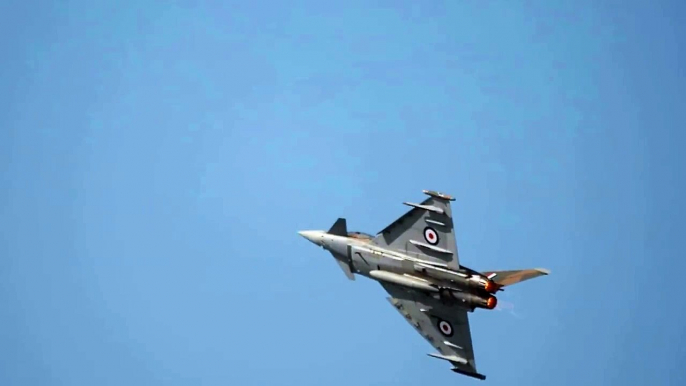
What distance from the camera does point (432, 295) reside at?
47.8 meters

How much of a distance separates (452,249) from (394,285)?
11.4 ft

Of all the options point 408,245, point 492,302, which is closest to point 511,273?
point 492,302

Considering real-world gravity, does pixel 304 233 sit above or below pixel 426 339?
above

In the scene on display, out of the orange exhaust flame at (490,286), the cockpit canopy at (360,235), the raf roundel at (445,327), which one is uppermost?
the cockpit canopy at (360,235)

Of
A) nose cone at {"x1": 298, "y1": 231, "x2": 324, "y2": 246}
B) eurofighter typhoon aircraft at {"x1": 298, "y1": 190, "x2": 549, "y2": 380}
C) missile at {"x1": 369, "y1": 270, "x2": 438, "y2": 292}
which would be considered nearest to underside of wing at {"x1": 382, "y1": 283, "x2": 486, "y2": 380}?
eurofighter typhoon aircraft at {"x1": 298, "y1": 190, "x2": 549, "y2": 380}

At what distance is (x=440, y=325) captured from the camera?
4950 cm

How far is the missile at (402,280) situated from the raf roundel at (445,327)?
2.53 meters

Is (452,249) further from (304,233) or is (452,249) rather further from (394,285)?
(304,233)

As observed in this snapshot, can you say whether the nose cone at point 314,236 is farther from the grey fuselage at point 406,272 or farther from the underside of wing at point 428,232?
the underside of wing at point 428,232

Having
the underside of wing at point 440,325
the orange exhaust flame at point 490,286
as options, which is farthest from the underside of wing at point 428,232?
the underside of wing at point 440,325

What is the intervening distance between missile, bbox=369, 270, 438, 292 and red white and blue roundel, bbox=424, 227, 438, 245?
178 cm

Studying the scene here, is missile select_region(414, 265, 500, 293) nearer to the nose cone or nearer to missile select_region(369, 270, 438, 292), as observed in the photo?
missile select_region(369, 270, 438, 292)

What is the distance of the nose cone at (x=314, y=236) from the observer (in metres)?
50.9

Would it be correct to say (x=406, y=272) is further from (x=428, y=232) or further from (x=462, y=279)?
(x=462, y=279)
